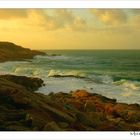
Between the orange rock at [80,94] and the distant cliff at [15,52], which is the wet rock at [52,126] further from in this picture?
the distant cliff at [15,52]

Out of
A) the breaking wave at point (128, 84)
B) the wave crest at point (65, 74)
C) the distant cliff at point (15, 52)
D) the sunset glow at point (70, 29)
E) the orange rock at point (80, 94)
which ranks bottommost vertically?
the orange rock at point (80, 94)

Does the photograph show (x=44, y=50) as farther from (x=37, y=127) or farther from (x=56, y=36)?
(x=37, y=127)

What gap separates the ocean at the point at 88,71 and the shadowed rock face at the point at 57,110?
0.03 m

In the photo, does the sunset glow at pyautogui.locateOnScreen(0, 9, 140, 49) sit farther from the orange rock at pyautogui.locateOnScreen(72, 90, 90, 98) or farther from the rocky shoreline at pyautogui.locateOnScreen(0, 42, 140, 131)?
the orange rock at pyautogui.locateOnScreen(72, 90, 90, 98)

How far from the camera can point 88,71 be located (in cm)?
200

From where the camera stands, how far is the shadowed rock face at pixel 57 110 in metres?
1.95

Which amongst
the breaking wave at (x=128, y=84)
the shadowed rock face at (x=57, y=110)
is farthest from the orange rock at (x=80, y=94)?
the breaking wave at (x=128, y=84)

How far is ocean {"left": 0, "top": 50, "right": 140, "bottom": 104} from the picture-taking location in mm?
1986

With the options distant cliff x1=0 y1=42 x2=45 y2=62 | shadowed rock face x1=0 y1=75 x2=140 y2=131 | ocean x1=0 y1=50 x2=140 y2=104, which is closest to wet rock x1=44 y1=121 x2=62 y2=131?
shadowed rock face x1=0 y1=75 x2=140 y2=131

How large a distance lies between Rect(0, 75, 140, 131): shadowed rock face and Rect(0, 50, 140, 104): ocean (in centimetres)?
3

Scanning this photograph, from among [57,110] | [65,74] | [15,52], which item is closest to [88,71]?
[65,74]

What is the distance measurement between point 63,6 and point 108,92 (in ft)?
1.35

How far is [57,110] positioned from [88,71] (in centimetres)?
21

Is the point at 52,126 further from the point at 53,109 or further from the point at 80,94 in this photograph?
the point at 80,94
